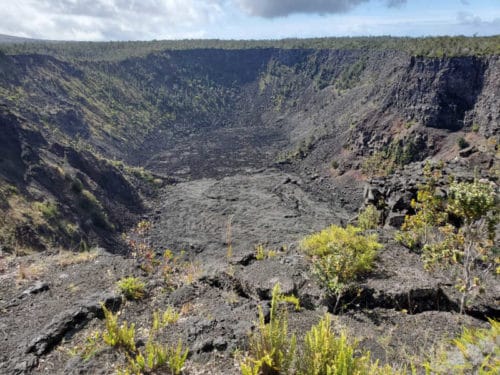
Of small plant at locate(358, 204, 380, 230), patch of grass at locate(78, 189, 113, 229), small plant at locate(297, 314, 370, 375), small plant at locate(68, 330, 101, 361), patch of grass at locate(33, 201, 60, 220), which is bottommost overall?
patch of grass at locate(78, 189, 113, 229)

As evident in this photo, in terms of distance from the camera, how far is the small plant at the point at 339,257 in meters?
7.58

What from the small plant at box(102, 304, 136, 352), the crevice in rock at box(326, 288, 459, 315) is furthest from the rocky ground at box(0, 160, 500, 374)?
the small plant at box(102, 304, 136, 352)

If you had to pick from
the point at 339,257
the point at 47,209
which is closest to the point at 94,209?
the point at 47,209

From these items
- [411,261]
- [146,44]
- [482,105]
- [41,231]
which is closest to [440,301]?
[411,261]

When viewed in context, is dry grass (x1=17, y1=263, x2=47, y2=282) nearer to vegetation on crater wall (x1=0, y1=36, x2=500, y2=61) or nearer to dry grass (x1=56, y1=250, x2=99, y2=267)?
dry grass (x1=56, y1=250, x2=99, y2=267)

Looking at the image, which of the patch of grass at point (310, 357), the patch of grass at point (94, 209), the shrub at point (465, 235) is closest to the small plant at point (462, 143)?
the shrub at point (465, 235)

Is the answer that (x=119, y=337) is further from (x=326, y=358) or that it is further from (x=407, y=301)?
(x=407, y=301)

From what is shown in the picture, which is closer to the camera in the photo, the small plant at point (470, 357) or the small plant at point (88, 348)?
the small plant at point (470, 357)

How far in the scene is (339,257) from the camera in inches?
307

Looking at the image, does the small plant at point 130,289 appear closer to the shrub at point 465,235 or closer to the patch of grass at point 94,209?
the shrub at point 465,235

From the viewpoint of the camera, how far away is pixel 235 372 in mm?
5176

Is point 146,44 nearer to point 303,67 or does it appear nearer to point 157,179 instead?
point 303,67

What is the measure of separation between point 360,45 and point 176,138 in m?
44.5

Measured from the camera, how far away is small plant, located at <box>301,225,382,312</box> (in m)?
7.58
